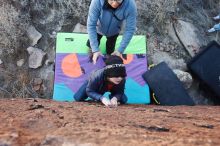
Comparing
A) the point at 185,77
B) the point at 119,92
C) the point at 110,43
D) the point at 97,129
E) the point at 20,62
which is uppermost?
the point at 110,43

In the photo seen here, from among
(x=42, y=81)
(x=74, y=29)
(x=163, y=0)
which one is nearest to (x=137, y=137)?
(x=42, y=81)

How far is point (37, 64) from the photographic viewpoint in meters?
4.51

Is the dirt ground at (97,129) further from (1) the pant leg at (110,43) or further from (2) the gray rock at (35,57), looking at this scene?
(2) the gray rock at (35,57)

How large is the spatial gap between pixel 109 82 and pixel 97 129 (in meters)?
1.37

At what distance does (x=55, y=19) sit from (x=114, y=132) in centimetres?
322

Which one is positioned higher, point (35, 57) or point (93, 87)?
point (35, 57)

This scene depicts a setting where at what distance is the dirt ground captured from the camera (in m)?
1.78

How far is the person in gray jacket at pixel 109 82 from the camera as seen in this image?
3.09 m

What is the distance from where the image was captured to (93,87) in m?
3.38

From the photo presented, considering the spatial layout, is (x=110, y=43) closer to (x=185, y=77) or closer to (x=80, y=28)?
(x=80, y=28)

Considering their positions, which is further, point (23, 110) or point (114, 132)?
point (23, 110)

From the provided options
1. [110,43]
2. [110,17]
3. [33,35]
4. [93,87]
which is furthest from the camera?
[33,35]

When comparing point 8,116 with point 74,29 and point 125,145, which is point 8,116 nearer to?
point 125,145

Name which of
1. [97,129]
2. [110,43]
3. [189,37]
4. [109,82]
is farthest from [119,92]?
[189,37]
